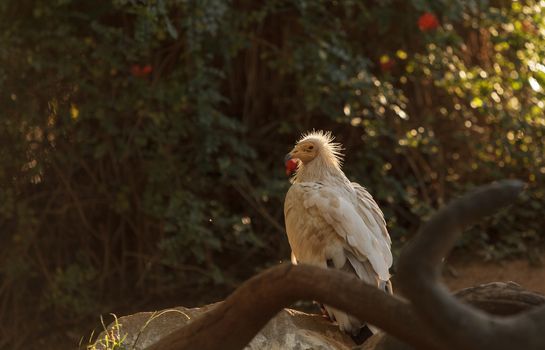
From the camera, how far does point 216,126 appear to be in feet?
23.5

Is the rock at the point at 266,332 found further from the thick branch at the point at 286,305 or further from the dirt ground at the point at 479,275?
the dirt ground at the point at 479,275

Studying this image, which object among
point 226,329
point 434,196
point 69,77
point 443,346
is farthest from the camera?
point 434,196

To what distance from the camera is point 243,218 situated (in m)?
7.38

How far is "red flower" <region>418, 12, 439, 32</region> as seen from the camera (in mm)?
7254

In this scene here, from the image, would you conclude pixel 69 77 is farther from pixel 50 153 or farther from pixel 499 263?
pixel 499 263

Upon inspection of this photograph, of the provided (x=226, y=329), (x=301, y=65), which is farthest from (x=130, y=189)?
(x=226, y=329)

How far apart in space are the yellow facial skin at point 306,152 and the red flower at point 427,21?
6.99ft

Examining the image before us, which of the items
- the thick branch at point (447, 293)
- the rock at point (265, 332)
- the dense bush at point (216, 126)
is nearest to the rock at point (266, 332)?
the rock at point (265, 332)

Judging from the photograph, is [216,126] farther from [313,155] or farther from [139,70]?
[313,155]

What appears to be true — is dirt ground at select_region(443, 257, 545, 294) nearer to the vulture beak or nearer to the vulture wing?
the vulture beak

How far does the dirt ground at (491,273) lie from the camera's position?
284 inches

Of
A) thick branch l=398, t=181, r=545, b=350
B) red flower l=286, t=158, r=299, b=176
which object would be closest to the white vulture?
red flower l=286, t=158, r=299, b=176

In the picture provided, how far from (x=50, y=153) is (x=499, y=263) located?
10.9 ft

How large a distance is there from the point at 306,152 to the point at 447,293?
3.13 metres
